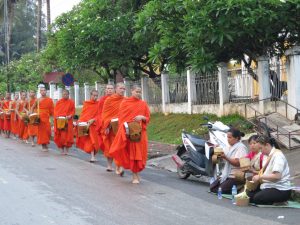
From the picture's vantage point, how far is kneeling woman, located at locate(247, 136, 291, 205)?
326 inches

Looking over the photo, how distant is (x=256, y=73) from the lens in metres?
16.9

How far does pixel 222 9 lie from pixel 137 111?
4.28 metres

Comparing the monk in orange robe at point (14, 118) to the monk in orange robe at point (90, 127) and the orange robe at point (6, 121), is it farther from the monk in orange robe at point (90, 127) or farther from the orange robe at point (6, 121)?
the monk in orange robe at point (90, 127)

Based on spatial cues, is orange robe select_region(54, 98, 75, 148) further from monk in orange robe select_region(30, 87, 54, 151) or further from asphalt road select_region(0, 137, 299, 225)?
asphalt road select_region(0, 137, 299, 225)

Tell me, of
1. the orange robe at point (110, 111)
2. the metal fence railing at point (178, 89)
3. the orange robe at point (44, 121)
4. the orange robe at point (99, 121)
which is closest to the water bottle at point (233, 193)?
the orange robe at point (110, 111)

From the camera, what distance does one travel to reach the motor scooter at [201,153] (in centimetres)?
996

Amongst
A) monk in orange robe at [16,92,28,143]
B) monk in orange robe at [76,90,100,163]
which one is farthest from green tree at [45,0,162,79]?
monk in orange robe at [76,90,100,163]

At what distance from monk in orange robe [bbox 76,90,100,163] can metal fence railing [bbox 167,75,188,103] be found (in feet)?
21.8

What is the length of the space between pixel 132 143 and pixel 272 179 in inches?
130

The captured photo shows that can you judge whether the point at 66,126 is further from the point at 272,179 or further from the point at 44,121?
the point at 272,179

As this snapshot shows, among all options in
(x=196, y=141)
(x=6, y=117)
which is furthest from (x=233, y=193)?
(x=6, y=117)

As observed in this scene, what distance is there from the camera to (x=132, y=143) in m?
10.8

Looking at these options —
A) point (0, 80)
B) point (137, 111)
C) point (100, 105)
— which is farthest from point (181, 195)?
point (0, 80)

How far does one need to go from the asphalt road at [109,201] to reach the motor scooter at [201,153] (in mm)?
276
